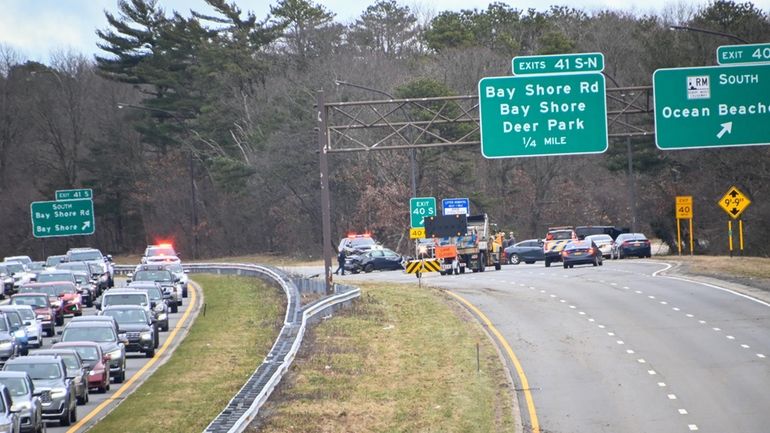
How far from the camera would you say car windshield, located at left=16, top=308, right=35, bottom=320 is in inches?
1512

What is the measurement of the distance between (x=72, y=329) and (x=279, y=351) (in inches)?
281

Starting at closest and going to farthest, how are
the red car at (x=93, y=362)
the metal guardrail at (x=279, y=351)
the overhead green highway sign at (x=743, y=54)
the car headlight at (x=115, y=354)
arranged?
the metal guardrail at (x=279, y=351)
the red car at (x=93, y=362)
the car headlight at (x=115, y=354)
the overhead green highway sign at (x=743, y=54)

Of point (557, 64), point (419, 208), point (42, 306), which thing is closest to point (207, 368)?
point (42, 306)

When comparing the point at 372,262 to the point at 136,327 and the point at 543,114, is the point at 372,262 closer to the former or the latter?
the point at 543,114

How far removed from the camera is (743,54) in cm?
3806

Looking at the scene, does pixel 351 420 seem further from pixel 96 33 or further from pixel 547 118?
pixel 96 33

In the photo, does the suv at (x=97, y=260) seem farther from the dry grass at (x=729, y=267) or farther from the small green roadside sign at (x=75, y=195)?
the dry grass at (x=729, y=267)

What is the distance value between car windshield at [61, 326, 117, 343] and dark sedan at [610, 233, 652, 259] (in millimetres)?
41944

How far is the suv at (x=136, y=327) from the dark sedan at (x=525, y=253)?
3784 centimetres

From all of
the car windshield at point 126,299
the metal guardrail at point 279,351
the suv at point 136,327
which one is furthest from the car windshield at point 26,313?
the metal guardrail at point 279,351

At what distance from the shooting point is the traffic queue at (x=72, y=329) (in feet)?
81.0

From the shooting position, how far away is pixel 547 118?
125 ft

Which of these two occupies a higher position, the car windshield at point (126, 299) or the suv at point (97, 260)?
the suv at point (97, 260)

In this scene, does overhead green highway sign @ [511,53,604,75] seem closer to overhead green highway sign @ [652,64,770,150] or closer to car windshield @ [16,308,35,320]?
overhead green highway sign @ [652,64,770,150]
